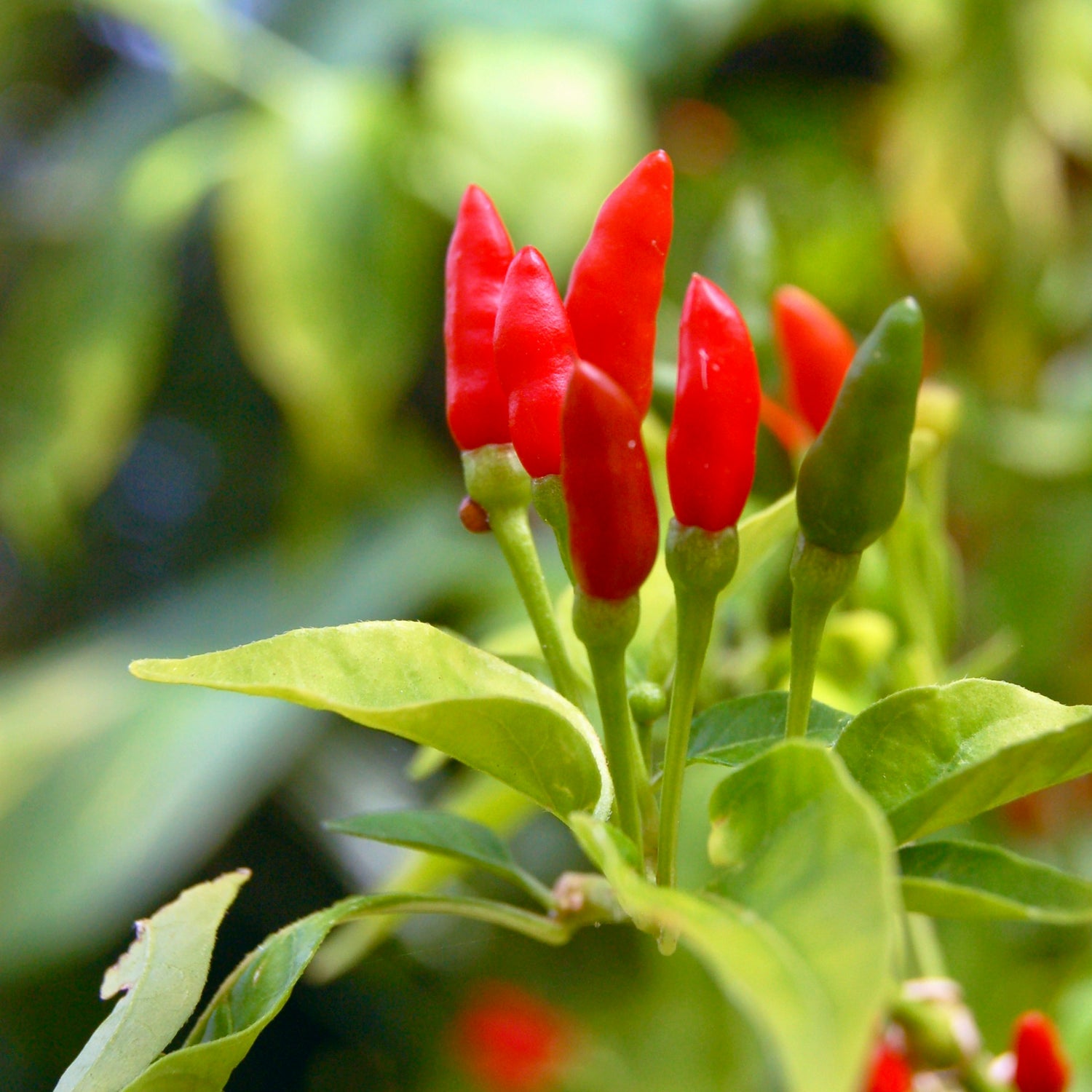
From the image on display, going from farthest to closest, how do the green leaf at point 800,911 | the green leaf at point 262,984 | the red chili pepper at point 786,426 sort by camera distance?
1. the red chili pepper at point 786,426
2. the green leaf at point 262,984
3. the green leaf at point 800,911

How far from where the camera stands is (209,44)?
1.63 metres

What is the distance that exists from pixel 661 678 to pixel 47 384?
156 centimetres

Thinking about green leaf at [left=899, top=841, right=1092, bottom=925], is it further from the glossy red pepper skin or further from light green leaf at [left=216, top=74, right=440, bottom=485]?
light green leaf at [left=216, top=74, right=440, bottom=485]

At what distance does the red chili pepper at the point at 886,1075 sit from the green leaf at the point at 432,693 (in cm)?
22

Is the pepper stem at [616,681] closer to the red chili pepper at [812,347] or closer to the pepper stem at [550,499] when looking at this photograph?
the pepper stem at [550,499]

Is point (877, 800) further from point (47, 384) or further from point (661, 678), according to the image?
point (47, 384)

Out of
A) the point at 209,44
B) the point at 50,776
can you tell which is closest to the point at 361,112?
the point at 209,44

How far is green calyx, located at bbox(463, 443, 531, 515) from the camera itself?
37 centimetres

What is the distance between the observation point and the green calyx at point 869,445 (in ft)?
0.89

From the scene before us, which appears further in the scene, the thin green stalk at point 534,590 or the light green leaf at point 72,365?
the light green leaf at point 72,365

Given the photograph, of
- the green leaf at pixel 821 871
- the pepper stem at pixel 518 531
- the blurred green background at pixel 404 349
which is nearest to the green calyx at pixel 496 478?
the pepper stem at pixel 518 531

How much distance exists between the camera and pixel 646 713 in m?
0.38

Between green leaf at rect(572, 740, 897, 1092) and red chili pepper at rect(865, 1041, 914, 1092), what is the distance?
0.23 m

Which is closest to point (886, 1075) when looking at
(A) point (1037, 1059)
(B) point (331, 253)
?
(A) point (1037, 1059)
